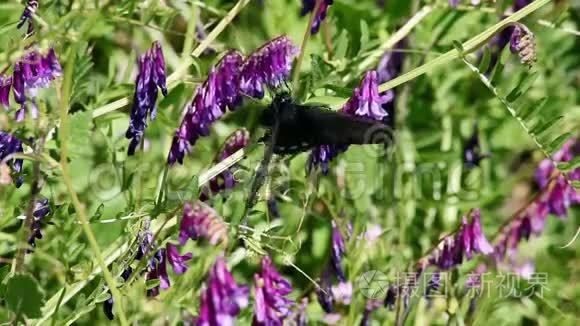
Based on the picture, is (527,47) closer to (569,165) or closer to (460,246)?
(569,165)

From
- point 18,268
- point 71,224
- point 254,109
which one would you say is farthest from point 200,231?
point 254,109

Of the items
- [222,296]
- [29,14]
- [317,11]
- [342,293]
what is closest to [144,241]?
[222,296]

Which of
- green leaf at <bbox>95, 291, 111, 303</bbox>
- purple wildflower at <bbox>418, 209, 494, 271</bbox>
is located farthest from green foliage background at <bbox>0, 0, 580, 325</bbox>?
purple wildflower at <bbox>418, 209, 494, 271</bbox>

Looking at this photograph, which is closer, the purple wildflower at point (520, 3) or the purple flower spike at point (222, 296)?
the purple flower spike at point (222, 296)

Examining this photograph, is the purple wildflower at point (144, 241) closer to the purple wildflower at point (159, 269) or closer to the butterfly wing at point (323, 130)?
the purple wildflower at point (159, 269)

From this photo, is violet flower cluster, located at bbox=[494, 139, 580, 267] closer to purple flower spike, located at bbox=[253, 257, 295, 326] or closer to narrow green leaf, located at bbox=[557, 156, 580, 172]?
narrow green leaf, located at bbox=[557, 156, 580, 172]

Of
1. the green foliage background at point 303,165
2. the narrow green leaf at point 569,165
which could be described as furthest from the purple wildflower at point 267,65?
the narrow green leaf at point 569,165
